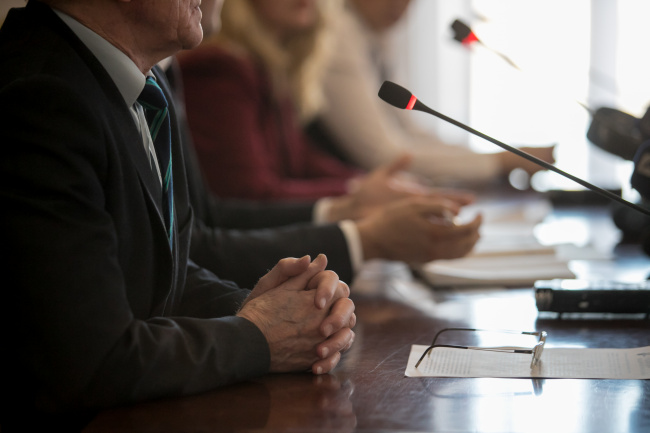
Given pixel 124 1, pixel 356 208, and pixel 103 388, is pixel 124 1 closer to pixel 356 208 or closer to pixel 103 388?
pixel 103 388

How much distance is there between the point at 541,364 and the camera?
0.83 metres

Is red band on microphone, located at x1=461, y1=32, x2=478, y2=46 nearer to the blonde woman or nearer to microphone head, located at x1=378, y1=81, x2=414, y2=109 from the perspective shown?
microphone head, located at x1=378, y1=81, x2=414, y2=109

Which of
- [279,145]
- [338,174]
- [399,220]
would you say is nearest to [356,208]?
[399,220]

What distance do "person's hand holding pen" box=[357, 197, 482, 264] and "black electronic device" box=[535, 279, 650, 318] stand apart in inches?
10.4

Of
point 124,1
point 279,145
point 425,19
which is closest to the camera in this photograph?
point 124,1

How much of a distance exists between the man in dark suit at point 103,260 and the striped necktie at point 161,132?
1 centimetres

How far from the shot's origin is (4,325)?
0.66m

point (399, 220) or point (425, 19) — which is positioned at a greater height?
point (425, 19)

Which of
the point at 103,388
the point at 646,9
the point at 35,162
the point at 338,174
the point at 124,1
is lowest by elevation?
the point at 338,174

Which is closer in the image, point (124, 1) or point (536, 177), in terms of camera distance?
point (124, 1)

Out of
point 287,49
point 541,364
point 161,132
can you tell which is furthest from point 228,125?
point 541,364

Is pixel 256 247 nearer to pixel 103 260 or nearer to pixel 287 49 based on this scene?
pixel 103 260

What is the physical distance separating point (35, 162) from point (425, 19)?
421 cm

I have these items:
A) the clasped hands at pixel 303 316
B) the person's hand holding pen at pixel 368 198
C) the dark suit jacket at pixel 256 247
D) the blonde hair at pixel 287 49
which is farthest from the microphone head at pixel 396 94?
the blonde hair at pixel 287 49
